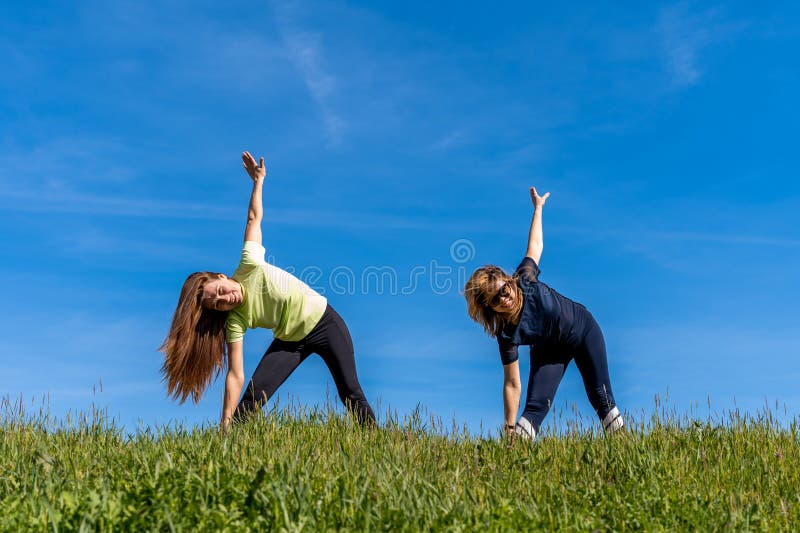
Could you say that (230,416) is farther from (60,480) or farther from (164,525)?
(164,525)

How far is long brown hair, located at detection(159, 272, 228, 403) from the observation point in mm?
8086

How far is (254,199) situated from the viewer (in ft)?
26.8

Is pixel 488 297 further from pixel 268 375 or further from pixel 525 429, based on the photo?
pixel 268 375

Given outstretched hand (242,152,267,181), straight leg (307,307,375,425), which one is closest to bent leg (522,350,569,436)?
straight leg (307,307,375,425)

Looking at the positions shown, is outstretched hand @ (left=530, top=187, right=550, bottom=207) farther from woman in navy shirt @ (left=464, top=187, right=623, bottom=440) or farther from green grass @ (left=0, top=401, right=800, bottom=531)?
green grass @ (left=0, top=401, right=800, bottom=531)

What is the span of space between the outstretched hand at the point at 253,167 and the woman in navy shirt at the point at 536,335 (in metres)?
2.65

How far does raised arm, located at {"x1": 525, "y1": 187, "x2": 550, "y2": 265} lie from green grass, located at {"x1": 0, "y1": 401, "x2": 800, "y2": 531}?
2.03m

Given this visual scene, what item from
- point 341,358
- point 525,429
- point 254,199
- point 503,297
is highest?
point 254,199

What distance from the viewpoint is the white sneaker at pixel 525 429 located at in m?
7.53

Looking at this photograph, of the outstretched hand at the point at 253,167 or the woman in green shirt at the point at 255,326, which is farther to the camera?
the outstretched hand at the point at 253,167

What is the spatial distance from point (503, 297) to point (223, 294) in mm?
2972

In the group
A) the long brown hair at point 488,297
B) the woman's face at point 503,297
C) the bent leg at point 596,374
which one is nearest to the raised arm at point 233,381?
the long brown hair at point 488,297

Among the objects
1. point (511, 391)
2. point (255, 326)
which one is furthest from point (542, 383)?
point (255, 326)

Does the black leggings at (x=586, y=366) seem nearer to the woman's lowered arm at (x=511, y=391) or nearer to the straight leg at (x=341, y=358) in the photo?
the woman's lowered arm at (x=511, y=391)
